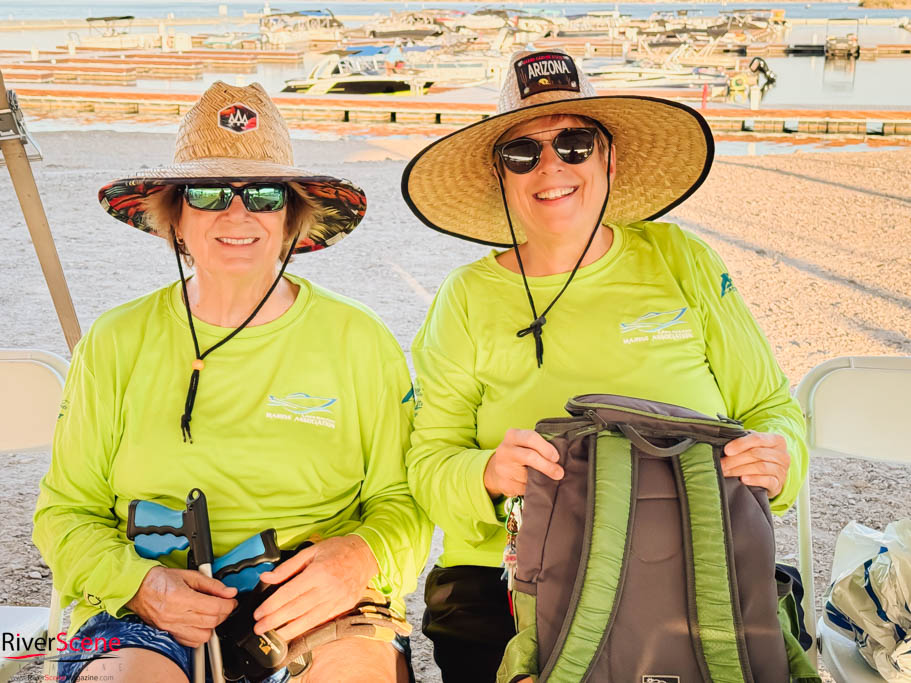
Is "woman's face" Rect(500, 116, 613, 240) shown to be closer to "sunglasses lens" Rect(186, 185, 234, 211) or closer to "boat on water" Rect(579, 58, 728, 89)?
"sunglasses lens" Rect(186, 185, 234, 211)

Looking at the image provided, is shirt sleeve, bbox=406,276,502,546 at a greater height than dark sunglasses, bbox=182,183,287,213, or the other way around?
dark sunglasses, bbox=182,183,287,213

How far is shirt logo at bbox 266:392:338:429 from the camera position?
2014mm

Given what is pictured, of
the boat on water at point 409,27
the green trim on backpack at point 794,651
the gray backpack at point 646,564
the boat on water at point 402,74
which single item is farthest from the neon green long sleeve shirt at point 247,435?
the boat on water at point 409,27

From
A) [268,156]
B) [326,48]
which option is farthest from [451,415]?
[326,48]

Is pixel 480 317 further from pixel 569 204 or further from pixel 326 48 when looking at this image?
pixel 326 48

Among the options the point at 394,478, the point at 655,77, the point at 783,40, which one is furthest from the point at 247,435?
the point at 783,40

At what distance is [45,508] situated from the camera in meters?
1.96

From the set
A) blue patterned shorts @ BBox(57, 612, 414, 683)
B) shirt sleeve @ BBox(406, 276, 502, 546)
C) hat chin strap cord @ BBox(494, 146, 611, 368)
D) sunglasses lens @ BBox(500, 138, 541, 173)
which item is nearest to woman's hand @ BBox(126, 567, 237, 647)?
blue patterned shorts @ BBox(57, 612, 414, 683)

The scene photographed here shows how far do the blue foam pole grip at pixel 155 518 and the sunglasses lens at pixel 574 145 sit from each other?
3.80 feet

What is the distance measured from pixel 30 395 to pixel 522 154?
54.7 inches

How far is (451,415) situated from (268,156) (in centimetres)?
74

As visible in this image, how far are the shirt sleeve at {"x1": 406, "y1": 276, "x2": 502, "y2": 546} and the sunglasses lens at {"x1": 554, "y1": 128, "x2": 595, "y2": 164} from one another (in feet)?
1.34

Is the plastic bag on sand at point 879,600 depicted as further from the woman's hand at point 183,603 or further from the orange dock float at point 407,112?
the orange dock float at point 407,112

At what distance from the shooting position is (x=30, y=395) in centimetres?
233
